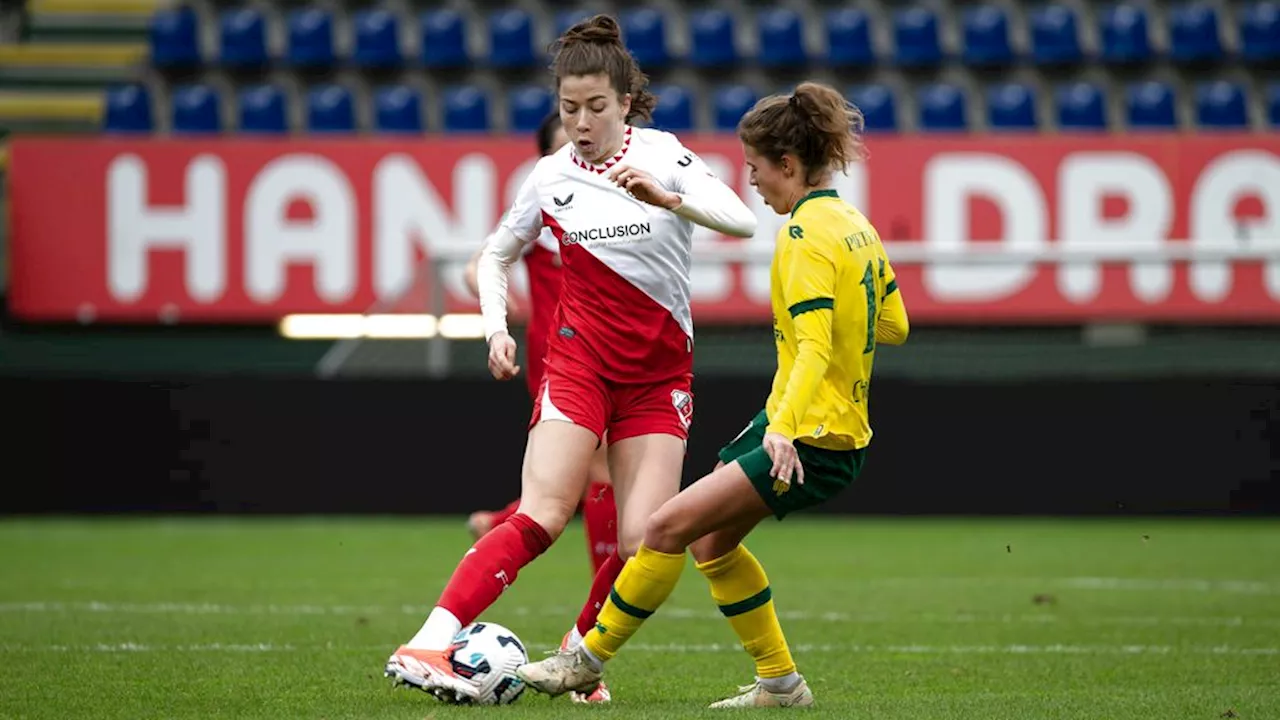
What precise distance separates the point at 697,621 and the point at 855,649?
1.28 meters

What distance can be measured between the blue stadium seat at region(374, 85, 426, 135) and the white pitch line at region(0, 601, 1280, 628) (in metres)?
9.39

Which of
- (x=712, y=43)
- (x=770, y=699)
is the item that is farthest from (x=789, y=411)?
(x=712, y=43)

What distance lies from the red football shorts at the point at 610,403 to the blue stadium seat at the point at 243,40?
1299 cm

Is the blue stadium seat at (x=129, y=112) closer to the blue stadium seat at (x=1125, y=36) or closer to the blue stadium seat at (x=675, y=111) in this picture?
the blue stadium seat at (x=675, y=111)

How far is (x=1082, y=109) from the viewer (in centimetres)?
1742

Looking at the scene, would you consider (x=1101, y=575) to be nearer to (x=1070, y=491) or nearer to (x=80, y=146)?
(x=1070, y=491)

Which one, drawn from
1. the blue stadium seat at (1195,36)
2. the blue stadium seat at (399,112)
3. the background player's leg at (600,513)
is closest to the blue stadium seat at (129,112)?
the blue stadium seat at (399,112)

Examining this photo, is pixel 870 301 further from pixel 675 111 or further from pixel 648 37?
pixel 648 37

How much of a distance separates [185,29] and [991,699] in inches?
563

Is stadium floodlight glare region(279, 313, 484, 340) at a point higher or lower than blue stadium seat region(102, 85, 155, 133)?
lower

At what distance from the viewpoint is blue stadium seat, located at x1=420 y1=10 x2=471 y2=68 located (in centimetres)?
1816

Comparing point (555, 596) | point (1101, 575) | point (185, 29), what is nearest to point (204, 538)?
point (555, 596)

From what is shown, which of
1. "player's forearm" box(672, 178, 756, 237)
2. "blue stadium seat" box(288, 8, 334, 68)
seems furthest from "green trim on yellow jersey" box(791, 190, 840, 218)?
"blue stadium seat" box(288, 8, 334, 68)

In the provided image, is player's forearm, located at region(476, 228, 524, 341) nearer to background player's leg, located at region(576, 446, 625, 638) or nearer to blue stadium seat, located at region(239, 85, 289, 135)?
background player's leg, located at region(576, 446, 625, 638)
